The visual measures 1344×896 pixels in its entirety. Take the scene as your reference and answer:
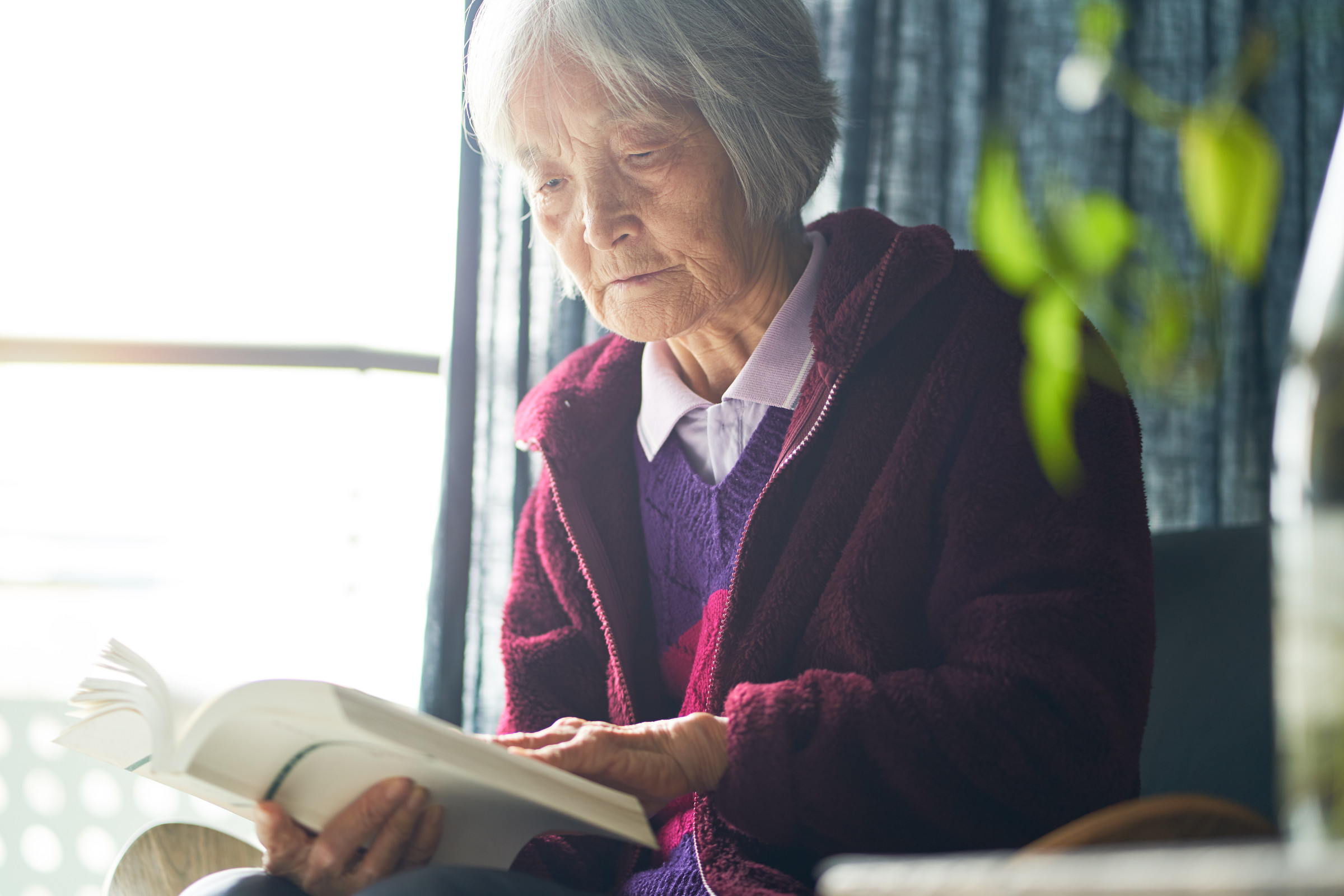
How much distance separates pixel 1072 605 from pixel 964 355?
0.92 ft

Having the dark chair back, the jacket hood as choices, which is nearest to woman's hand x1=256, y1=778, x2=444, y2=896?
the jacket hood


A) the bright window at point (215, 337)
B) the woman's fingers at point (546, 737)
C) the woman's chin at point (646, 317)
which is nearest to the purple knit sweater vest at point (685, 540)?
the woman's chin at point (646, 317)

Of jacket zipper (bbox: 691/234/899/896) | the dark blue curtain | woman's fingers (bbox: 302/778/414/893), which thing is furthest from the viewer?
the dark blue curtain

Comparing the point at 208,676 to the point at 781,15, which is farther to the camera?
the point at 208,676

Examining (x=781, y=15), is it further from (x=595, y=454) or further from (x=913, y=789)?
(x=913, y=789)

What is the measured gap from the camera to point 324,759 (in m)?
0.70

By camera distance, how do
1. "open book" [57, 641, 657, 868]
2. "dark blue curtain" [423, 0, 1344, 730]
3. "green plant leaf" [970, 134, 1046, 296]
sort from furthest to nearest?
"dark blue curtain" [423, 0, 1344, 730], "open book" [57, 641, 657, 868], "green plant leaf" [970, 134, 1046, 296]

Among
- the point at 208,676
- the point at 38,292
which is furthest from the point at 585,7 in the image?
the point at 38,292

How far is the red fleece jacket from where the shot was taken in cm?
78

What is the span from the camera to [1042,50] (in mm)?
1738

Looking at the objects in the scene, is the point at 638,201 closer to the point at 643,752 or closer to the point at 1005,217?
the point at 643,752

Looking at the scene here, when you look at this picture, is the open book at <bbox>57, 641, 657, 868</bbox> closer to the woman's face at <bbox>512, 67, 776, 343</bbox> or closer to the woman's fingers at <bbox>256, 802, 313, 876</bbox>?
the woman's fingers at <bbox>256, 802, 313, 876</bbox>

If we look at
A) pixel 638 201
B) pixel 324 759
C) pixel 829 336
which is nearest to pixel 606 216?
pixel 638 201

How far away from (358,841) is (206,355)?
4.03 feet
